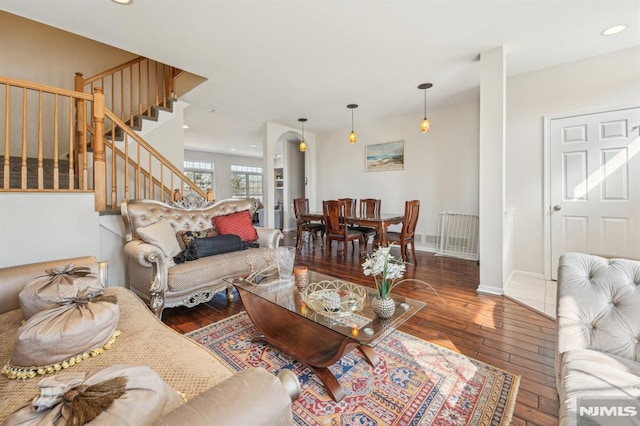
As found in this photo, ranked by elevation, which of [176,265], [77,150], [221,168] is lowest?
[176,265]

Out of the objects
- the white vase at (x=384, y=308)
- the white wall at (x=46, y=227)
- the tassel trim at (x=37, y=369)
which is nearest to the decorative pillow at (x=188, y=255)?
the white wall at (x=46, y=227)

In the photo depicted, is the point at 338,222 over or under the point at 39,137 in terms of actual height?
under

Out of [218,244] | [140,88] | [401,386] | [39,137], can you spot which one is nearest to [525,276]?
[401,386]

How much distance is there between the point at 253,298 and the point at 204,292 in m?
0.75

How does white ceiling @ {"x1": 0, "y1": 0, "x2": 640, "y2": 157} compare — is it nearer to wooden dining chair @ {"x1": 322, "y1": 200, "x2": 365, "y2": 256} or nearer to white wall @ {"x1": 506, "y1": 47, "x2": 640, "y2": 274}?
white wall @ {"x1": 506, "y1": 47, "x2": 640, "y2": 274}

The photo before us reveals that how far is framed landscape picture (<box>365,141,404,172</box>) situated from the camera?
552cm

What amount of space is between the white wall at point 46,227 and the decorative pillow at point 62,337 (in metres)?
1.55

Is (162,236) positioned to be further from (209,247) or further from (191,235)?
(209,247)

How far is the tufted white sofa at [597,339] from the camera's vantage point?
852 mm

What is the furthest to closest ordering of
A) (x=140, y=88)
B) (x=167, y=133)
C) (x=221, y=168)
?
1. (x=221, y=168)
2. (x=167, y=133)
3. (x=140, y=88)

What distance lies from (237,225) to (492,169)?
112 inches

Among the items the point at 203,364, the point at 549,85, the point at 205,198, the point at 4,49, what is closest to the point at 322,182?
the point at 205,198

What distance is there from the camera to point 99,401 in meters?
0.57

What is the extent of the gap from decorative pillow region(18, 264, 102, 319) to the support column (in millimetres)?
3359
